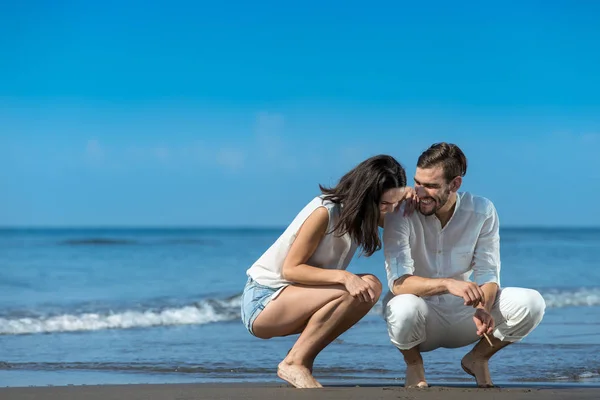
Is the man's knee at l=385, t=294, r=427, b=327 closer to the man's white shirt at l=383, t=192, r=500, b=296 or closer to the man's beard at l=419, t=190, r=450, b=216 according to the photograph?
the man's white shirt at l=383, t=192, r=500, b=296

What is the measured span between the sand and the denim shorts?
0.36 metres

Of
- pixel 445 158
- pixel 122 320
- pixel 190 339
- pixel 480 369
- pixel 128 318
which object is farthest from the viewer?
pixel 128 318

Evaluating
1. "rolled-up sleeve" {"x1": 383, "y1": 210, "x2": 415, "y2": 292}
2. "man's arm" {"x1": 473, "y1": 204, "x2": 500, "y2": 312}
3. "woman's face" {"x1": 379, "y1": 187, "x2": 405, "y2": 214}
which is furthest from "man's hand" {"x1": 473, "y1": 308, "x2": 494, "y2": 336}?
"woman's face" {"x1": 379, "y1": 187, "x2": 405, "y2": 214}

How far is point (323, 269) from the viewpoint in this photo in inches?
155

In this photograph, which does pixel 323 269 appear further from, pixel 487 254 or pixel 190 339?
pixel 190 339

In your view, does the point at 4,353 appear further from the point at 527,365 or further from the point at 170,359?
the point at 527,365

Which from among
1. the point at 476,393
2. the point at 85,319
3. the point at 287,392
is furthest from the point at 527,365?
the point at 85,319

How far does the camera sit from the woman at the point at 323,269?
12.6 feet

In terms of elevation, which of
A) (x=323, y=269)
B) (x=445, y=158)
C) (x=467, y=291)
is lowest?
(x=467, y=291)

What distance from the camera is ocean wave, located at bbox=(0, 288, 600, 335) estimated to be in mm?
8555

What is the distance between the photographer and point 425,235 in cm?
410

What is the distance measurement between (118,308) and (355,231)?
678 centimetres

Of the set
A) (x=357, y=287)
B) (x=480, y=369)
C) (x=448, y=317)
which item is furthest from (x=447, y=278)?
(x=480, y=369)

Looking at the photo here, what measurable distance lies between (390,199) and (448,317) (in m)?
0.68
